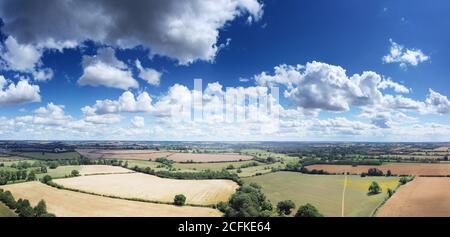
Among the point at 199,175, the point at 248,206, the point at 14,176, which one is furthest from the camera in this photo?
the point at 199,175

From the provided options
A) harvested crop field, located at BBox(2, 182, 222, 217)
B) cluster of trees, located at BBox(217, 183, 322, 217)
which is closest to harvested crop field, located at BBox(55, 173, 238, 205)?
harvested crop field, located at BBox(2, 182, 222, 217)

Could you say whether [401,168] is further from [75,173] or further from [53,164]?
[53,164]

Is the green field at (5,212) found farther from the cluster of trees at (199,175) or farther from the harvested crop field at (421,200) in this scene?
the harvested crop field at (421,200)

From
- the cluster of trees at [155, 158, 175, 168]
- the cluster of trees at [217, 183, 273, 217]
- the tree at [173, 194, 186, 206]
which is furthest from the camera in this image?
the cluster of trees at [155, 158, 175, 168]

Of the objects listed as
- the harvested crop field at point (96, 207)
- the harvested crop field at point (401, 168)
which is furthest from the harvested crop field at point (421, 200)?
the harvested crop field at point (96, 207)

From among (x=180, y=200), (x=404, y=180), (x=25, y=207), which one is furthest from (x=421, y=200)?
(x=25, y=207)

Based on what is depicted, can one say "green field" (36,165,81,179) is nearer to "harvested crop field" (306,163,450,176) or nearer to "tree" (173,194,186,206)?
"tree" (173,194,186,206)
